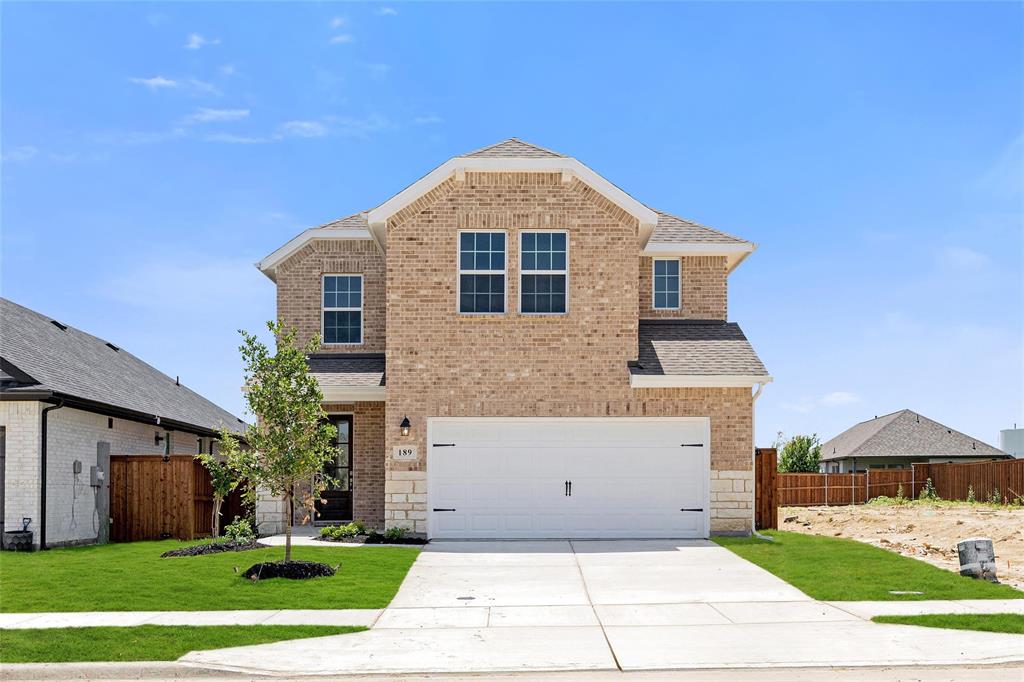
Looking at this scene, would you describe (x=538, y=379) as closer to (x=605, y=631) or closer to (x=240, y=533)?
(x=240, y=533)

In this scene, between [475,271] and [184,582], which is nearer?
[184,582]

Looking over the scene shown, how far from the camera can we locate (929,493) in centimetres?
3794

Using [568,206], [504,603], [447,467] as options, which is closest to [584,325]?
[568,206]

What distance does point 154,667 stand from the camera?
355 inches

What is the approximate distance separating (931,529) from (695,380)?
340 inches

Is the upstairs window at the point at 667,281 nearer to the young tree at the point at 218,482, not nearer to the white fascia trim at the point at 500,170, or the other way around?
the white fascia trim at the point at 500,170

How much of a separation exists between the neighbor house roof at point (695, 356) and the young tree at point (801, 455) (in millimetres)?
36328

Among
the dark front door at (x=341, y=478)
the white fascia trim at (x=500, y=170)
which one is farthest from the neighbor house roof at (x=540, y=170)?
the dark front door at (x=341, y=478)

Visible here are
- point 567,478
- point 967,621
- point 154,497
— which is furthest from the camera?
point 154,497

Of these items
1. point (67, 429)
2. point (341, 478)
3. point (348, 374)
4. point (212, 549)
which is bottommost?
point (212, 549)

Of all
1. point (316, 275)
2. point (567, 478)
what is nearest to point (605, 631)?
point (567, 478)

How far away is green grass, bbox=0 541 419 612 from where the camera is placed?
39.7 ft

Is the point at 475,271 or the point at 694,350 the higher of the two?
the point at 475,271

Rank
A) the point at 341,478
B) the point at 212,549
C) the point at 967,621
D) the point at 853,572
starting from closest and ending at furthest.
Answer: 1. the point at 967,621
2. the point at 853,572
3. the point at 212,549
4. the point at 341,478
